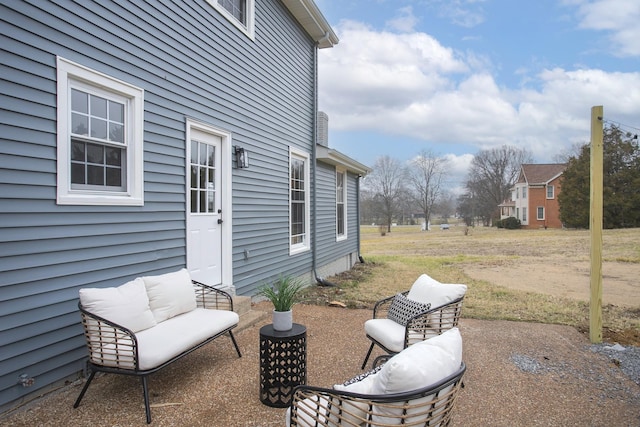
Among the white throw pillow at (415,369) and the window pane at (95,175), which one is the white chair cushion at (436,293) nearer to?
the white throw pillow at (415,369)

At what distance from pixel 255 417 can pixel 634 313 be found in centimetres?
668

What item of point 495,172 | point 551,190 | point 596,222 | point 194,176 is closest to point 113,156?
point 194,176

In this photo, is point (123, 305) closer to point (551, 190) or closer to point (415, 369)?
point (415, 369)

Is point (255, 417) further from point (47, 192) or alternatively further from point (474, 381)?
point (47, 192)

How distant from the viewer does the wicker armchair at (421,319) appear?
3248 millimetres

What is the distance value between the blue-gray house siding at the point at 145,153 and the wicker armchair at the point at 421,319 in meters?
2.60

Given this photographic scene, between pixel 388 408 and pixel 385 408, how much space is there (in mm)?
15

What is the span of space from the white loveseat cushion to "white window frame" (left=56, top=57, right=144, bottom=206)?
1.30 metres

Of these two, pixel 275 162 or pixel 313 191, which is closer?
pixel 275 162

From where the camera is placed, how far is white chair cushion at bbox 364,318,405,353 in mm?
3232

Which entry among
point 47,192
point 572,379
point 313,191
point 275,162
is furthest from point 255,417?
point 313,191

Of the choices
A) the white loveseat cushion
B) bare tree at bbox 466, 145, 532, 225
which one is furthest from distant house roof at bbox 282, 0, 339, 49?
bare tree at bbox 466, 145, 532, 225

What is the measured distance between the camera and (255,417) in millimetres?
2721

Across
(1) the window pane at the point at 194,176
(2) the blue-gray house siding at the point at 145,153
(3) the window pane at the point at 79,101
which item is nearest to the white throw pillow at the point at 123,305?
(2) the blue-gray house siding at the point at 145,153
